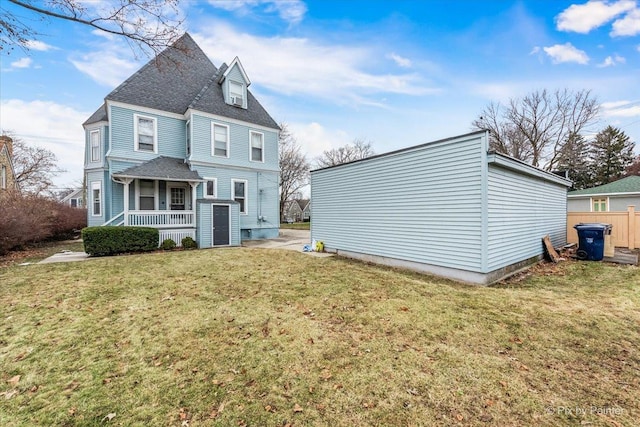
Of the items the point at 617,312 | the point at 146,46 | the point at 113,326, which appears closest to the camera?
the point at 113,326

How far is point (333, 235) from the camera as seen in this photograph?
34.1ft

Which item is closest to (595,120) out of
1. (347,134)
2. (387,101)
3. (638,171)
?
(638,171)

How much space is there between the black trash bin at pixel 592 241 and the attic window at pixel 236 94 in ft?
54.1

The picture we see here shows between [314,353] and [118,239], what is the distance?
32.8 ft

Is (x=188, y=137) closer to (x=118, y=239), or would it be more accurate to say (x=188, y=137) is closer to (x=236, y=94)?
(x=236, y=94)

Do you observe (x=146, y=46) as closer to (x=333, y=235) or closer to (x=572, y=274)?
(x=333, y=235)

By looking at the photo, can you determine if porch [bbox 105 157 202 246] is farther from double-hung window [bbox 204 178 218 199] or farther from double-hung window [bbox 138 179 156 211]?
double-hung window [bbox 204 178 218 199]

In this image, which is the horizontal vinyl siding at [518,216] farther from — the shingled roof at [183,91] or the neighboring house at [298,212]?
the neighboring house at [298,212]

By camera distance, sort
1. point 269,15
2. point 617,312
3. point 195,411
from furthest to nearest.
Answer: point 269,15 < point 617,312 < point 195,411

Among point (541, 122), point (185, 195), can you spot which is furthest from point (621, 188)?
point (185, 195)

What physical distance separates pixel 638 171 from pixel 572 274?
126 ft

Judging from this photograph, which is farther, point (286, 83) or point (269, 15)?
point (286, 83)

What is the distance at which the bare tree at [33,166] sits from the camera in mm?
24609

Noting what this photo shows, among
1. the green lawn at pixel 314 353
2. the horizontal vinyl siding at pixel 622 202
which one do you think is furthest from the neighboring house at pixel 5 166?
the horizontal vinyl siding at pixel 622 202
